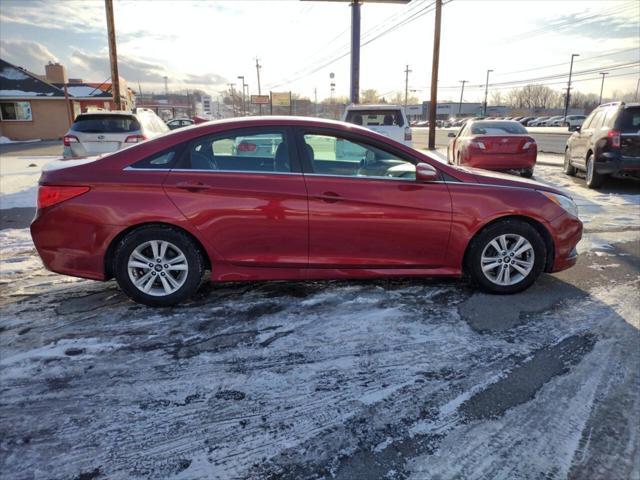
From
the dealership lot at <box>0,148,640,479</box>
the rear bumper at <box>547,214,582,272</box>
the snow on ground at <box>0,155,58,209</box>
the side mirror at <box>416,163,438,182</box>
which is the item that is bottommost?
the dealership lot at <box>0,148,640,479</box>

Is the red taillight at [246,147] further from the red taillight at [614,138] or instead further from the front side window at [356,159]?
the red taillight at [614,138]

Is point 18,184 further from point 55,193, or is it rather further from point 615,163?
point 615,163

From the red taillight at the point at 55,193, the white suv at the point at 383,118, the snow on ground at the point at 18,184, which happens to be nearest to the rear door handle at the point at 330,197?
the red taillight at the point at 55,193

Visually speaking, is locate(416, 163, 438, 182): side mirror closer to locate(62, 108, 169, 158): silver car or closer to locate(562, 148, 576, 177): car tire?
locate(62, 108, 169, 158): silver car

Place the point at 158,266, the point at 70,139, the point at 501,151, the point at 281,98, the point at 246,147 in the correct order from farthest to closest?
1. the point at 281,98
2. the point at 501,151
3. the point at 70,139
4. the point at 246,147
5. the point at 158,266

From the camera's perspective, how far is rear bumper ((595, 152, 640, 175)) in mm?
9031

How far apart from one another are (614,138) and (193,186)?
894cm

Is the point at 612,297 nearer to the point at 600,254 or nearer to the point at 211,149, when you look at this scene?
the point at 600,254

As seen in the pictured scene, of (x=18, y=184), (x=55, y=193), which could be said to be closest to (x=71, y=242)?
(x=55, y=193)

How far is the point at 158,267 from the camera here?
3836 mm

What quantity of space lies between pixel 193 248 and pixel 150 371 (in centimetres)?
119

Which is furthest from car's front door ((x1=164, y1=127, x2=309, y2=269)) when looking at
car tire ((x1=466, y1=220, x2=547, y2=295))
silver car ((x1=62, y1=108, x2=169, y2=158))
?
silver car ((x1=62, y1=108, x2=169, y2=158))

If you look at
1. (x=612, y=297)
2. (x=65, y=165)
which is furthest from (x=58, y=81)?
(x=612, y=297)

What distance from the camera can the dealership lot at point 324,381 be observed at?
2168 mm
